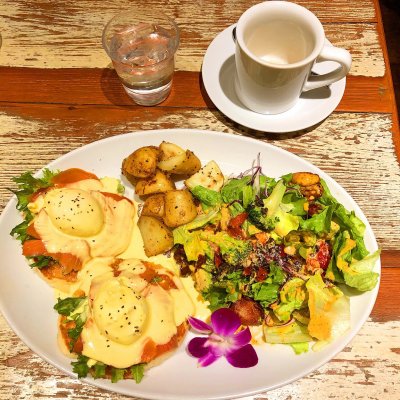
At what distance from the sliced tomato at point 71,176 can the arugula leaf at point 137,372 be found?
0.72m

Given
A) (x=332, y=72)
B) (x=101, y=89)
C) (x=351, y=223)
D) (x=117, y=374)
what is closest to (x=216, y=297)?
(x=117, y=374)

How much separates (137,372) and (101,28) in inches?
62.1

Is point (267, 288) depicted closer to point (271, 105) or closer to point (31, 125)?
point (271, 105)

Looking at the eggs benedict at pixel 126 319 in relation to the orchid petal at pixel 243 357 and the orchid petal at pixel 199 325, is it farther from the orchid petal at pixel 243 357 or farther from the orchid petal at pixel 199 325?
the orchid petal at pixel 243 357

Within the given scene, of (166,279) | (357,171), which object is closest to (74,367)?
(166,279)

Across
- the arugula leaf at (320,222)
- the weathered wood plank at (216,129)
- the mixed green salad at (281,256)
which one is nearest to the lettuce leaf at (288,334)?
the mixed green salad at (281,256)

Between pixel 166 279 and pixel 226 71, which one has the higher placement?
pixel 226 71

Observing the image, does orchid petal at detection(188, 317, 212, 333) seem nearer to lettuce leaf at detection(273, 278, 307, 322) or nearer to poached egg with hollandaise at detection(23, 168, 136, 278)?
lettuce leaf at detection(273, 278, 307, 322)

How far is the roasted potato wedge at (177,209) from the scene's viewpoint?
1.56 meters

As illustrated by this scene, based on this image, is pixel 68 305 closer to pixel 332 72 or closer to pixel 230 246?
pixel 230 246

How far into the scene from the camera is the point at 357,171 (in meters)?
1.82

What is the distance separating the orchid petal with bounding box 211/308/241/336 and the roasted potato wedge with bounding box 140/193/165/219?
0.40m

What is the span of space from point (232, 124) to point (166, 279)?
0.74 m

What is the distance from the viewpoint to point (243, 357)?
4.72ft
